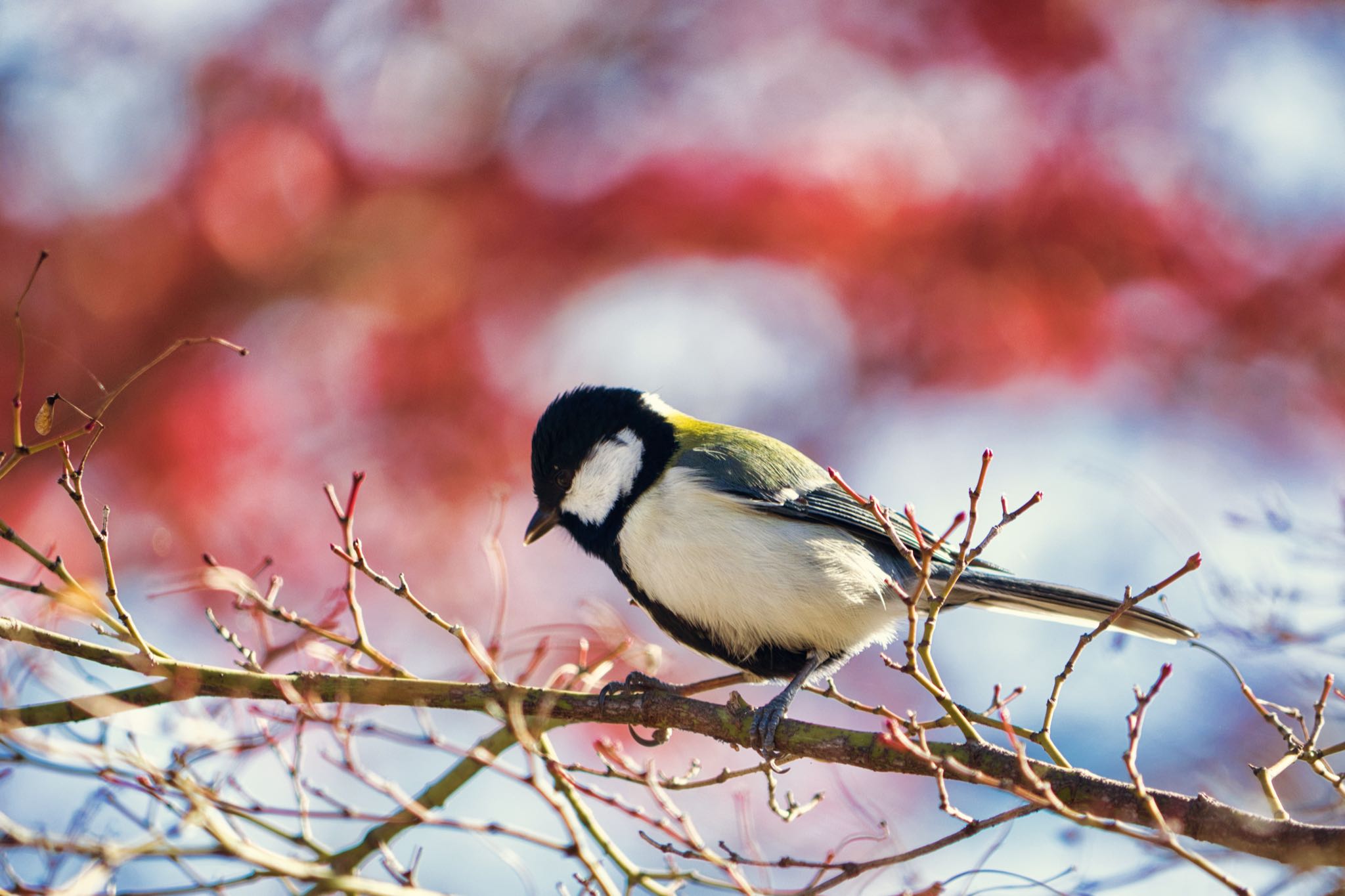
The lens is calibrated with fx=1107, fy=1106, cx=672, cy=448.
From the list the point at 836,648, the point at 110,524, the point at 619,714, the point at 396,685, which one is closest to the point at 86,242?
the point at 110,524

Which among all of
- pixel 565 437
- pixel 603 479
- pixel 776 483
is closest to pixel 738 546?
pixel 776 483

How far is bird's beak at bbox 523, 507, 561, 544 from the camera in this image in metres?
3.34

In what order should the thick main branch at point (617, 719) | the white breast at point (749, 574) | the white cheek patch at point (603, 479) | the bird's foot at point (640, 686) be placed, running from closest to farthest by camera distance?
the thick main branch at point (617, 719) → the bird's foot at point (640, 686) → the white breast at point (749, 574) → the white cheek patch at point (603, 479)

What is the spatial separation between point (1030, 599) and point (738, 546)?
88cm

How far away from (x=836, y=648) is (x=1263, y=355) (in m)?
2.17

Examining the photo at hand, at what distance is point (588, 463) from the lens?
10.9 feet

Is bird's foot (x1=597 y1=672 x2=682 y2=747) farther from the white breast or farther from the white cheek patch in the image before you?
the white cheek patch

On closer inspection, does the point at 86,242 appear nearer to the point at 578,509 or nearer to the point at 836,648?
the point at 578,509

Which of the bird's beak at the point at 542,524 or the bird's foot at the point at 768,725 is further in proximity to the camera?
the bird's beak at the point at 542,524

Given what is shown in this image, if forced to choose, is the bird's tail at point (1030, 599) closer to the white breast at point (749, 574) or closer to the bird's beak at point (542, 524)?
the white breast at point (749, 574)

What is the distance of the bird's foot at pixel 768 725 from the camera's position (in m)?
2.45

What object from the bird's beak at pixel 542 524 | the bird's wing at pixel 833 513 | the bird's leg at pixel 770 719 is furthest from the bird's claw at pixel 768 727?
the bird's beak at pixel 542 524

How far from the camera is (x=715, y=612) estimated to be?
2914 millimetres

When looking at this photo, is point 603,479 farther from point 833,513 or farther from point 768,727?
point 768,727
